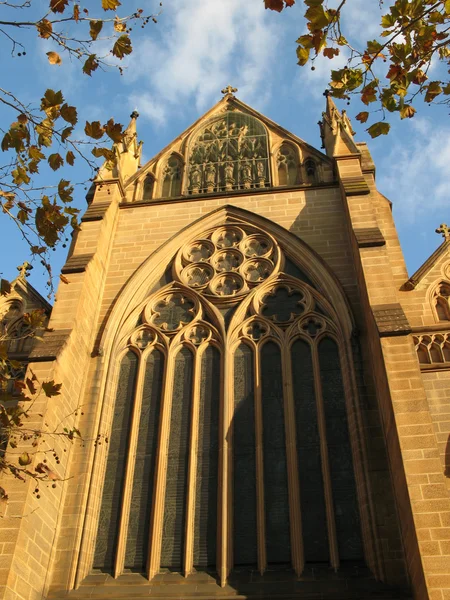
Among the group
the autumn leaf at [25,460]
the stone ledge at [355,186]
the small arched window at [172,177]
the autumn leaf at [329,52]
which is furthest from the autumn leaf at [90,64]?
the small arched window at [172,177]

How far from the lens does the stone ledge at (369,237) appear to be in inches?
471

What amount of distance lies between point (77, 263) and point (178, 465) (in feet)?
14.8

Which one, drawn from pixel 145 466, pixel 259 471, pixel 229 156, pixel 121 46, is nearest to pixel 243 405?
pixel 259 471

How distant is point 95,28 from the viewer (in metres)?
7.02

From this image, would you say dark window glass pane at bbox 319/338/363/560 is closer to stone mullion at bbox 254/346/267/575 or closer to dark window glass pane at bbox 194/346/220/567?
stone mullion at bbox 254/346/267/575

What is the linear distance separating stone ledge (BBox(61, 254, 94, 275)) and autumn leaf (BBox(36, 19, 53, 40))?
6.13 m

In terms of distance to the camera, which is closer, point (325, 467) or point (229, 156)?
point (325, 467)

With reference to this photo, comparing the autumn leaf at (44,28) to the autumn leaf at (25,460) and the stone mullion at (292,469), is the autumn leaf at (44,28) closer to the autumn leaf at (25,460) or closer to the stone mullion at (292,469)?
the autumn leaf at (25,460)

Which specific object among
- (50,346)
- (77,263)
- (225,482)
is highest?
(77,263)

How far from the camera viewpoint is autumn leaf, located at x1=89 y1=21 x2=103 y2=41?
22.9 feet

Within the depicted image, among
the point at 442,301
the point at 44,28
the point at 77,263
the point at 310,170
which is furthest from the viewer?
the point at 310,170

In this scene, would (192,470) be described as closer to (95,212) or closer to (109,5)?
(95,212)

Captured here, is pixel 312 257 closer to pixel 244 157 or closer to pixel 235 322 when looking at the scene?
pixel 235 322

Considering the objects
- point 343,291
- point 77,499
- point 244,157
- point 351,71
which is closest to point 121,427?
point 77,499
